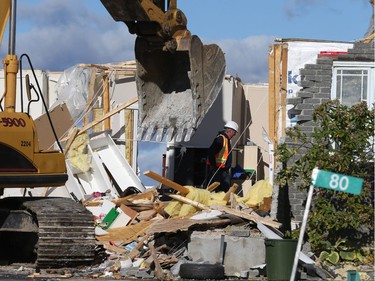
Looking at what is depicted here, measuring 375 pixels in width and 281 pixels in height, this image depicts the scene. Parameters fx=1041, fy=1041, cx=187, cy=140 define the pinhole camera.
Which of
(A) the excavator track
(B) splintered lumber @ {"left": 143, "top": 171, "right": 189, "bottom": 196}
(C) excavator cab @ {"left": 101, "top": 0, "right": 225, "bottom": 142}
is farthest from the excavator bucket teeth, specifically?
(A) the excavator track

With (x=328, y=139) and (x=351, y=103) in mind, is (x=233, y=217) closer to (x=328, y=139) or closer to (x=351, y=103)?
(x=328, y=139)

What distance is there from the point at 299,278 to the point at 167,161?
10262 mm

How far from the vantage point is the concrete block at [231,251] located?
14.4 m

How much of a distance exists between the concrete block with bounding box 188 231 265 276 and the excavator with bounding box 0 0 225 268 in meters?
1.46

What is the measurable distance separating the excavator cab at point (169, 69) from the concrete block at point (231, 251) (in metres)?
1.92

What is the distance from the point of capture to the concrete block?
14.4 meters

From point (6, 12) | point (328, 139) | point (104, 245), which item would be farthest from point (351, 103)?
point (6, 12)

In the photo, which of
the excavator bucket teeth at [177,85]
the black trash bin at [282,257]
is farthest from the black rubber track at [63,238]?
the black trash bin at [282,257]

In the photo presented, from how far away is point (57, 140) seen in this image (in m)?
15.2

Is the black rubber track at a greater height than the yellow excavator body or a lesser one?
lesser

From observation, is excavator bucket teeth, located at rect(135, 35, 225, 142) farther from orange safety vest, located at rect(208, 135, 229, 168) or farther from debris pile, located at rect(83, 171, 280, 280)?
orange safety vest, located at rect(208, 135, 229, 168)

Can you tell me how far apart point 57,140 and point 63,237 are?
1704 mm

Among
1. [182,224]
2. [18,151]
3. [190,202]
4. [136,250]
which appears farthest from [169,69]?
[18,151]

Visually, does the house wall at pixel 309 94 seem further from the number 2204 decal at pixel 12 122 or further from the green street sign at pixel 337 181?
the green street sign at pixel 337 181
